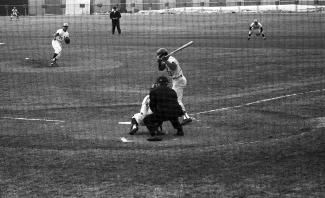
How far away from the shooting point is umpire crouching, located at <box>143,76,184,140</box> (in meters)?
13.1

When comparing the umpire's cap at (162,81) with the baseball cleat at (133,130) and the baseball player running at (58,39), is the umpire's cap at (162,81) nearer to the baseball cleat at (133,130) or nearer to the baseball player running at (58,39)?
the baseball cleat at (133,130)

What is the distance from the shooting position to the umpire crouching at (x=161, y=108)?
13.1 meters

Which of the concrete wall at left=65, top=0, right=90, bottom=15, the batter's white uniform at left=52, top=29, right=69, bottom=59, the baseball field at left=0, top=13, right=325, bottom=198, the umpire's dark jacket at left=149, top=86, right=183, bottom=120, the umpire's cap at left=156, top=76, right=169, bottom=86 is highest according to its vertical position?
the concrete wall at left=65, top=0, right=90, bottom=15

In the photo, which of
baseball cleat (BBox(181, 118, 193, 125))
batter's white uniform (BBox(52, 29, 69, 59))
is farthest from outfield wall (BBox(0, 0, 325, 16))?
baseball cleat (BBox(181, 118, 193, 125))

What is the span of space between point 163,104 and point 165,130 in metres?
1.20

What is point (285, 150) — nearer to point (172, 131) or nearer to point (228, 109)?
point (172, 131)

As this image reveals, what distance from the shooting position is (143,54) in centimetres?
3356

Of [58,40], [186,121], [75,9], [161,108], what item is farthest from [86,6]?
[161,108]

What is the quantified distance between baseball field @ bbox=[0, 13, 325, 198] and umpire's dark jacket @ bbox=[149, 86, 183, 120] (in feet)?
1.72

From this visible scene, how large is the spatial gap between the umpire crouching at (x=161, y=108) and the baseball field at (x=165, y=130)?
1.19ft

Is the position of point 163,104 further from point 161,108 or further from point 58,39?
point 58,39

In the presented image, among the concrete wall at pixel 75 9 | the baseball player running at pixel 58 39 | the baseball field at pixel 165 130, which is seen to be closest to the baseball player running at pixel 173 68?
the baseball field at pixel 165 130

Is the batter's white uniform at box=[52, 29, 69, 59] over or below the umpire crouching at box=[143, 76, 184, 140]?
over

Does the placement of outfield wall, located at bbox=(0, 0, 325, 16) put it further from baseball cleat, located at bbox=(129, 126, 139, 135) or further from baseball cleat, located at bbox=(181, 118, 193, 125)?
baseball cleat, located at bbox=(129, 126, 139, 135)
